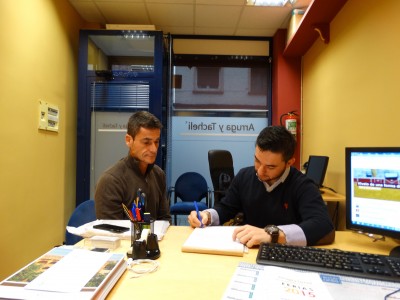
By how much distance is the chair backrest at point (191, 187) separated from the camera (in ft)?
12.9

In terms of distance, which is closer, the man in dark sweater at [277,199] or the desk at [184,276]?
the desk at [184,276]

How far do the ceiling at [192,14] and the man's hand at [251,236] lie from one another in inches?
110

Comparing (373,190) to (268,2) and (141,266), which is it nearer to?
(141,266)

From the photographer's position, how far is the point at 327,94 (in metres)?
3.00

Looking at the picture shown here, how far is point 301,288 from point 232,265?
0.24 m

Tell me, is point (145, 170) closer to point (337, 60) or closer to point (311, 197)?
point (311, 197)

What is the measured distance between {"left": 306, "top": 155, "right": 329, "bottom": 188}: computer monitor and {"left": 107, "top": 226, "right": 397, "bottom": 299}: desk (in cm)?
155

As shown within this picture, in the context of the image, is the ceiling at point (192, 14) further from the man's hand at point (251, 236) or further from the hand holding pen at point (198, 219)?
the man's hand at point (251, 236)

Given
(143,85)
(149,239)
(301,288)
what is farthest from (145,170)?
(143,85)

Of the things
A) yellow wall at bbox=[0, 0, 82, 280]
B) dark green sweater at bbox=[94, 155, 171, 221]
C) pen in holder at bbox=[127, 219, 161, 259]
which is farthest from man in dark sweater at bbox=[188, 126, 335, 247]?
yellow wall at bbox=[0, 0, 82, 280]

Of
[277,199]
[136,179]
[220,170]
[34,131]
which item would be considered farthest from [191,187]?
[277,199]

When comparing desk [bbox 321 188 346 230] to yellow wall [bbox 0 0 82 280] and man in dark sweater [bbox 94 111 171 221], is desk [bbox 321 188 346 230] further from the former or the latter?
yellow wall [bbox 0 0 82 280]

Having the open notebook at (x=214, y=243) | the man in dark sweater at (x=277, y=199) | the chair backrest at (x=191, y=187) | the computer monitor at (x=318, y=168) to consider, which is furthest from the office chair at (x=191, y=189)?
the open notebook at (x=214, y=243)

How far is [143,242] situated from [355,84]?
2136 millimetres
